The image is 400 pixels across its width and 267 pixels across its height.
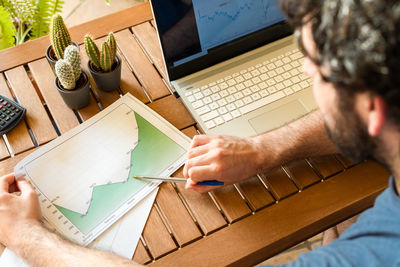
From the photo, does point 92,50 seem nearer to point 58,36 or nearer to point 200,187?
point 58,36

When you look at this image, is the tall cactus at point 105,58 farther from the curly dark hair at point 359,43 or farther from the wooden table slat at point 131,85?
the curly dark hair at point 359,43

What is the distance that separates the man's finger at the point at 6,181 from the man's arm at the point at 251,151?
389 mm

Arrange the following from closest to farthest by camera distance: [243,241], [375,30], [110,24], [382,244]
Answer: [375,30] < [382,244] < [243,241] < [110,24]

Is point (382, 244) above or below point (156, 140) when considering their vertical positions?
below

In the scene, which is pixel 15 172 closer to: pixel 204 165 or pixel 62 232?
pixel 62 232

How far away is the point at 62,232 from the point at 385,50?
69 centimetres

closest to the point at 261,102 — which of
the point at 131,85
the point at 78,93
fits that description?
the point at 131,85

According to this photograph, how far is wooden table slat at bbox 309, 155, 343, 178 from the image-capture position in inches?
36.7

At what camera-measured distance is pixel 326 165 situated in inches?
37.2

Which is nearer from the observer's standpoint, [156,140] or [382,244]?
[382,244]

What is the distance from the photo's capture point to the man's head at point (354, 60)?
0.52 meters

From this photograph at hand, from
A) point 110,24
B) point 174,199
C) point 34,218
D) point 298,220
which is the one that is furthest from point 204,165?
point 110,24

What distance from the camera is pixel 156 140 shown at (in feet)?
3.21

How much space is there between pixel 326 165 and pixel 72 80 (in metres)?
0.64
